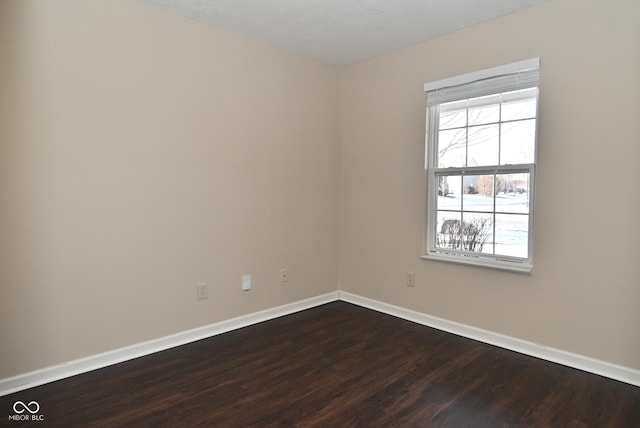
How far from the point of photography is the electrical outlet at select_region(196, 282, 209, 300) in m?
3.08

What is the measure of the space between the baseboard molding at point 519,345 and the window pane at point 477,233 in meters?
0.66

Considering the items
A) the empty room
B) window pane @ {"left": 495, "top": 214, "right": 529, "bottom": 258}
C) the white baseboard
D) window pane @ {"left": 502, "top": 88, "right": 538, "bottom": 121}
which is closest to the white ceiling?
the empty room

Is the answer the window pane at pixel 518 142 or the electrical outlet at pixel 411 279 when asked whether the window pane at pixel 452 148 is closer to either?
the window pane at pixel 518 142

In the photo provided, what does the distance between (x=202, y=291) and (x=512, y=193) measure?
2.56 m

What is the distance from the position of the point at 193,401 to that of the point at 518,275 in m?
2.40

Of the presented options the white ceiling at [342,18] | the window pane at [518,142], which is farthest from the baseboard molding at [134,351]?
the white ceiling at [342,18]

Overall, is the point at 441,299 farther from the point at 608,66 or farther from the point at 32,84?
the point at 32,84

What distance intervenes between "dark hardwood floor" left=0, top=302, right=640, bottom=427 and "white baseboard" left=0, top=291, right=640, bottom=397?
69mm

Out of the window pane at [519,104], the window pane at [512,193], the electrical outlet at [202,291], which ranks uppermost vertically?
the window pane at [519,104]

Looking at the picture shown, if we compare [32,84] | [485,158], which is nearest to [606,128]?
[485,158]

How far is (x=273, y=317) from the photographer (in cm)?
357

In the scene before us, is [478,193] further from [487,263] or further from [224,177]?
[224,177]

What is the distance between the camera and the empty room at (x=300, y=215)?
7.36 feet

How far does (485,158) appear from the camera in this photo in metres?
3.05
